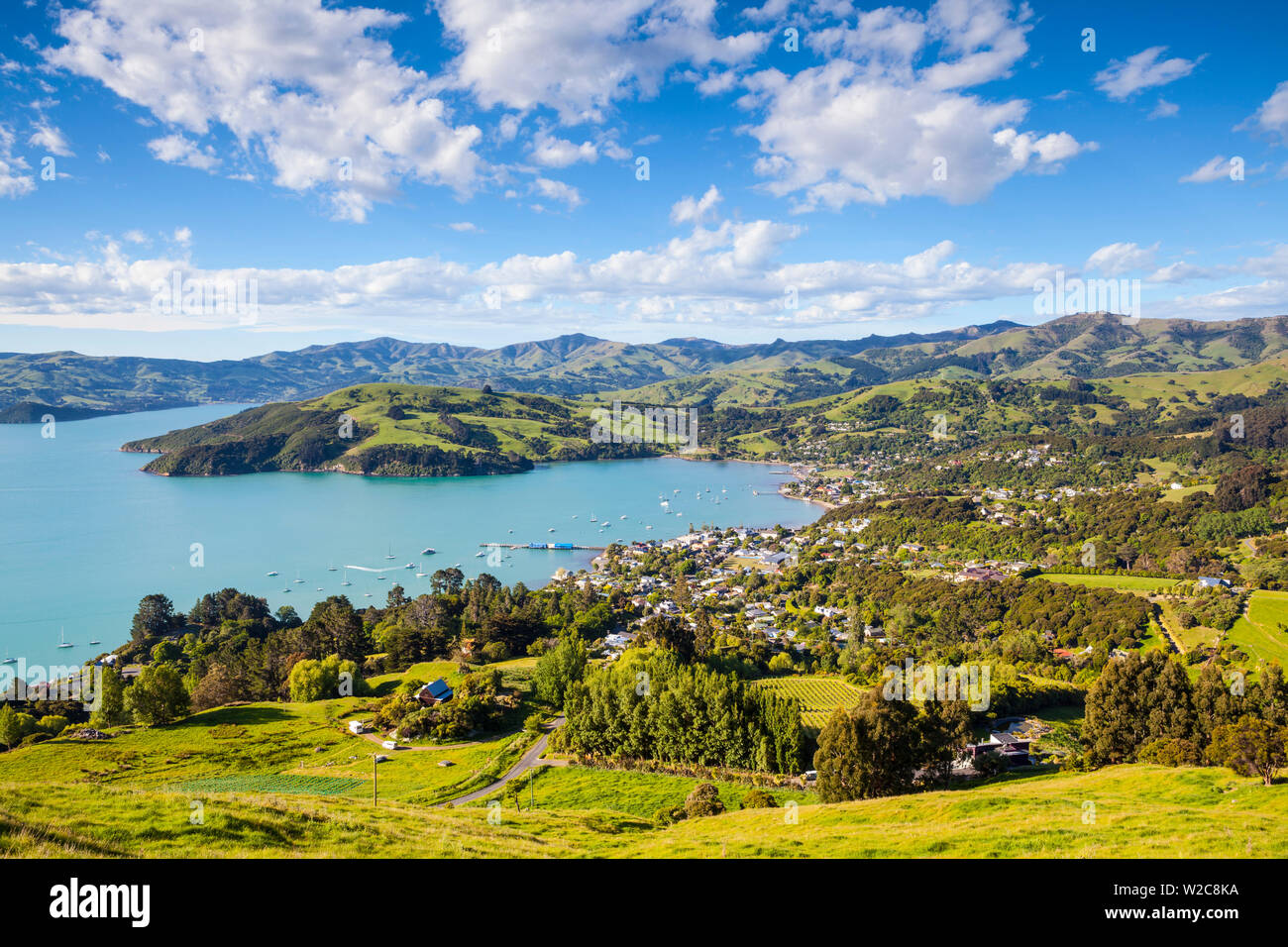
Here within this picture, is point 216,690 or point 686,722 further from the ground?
point 686,722

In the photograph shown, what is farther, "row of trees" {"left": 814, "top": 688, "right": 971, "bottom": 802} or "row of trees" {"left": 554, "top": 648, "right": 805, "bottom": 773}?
"row of trees" {"left": 554, "top": 648, "right": 805, "bottom": 773}

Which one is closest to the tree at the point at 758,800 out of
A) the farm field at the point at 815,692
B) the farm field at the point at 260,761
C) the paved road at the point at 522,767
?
the paved road at the point at 522,767

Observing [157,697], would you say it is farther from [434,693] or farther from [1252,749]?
[1252,749]

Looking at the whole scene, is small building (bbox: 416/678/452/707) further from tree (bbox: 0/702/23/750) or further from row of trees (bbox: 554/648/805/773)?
tree (bbox: 0/702/23/750)

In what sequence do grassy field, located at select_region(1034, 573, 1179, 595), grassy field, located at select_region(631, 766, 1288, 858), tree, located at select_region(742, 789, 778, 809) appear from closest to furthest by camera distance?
grassy field, located at select_region(631, 766, 1288, 858) < tree, located at select_region(742, 789, 778, 809) < grassy field, located at select_region(1034, 573, 1179, 595)

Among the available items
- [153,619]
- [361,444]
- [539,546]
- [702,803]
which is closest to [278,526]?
[539,546]

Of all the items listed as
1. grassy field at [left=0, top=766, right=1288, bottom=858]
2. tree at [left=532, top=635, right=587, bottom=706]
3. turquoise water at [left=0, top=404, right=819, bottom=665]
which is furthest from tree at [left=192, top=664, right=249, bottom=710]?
grassy field at [left=0, top=766, right=1288, bottom=858]
